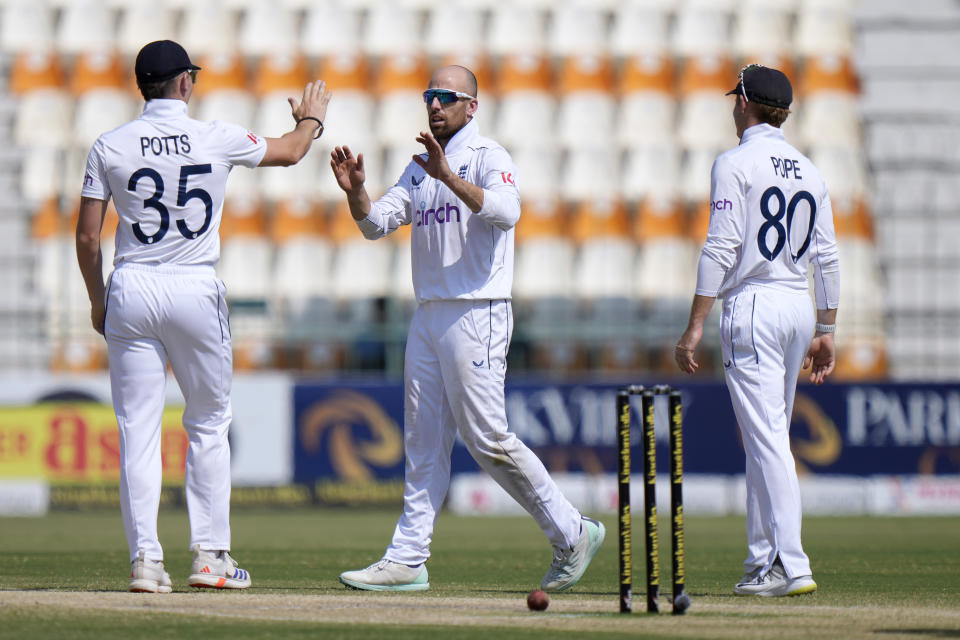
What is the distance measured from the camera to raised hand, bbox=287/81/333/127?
6.18 m

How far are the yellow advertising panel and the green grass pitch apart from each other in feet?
10.4

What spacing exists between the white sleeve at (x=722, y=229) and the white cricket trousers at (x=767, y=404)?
200 mm

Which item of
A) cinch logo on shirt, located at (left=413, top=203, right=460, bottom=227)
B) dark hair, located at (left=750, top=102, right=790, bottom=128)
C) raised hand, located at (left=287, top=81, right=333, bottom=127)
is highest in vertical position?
raised hand, located at (left=287, top=81, right=333, bottom=127)

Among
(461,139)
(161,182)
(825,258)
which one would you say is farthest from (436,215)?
(825,258)

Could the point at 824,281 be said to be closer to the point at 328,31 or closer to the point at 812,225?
the point at 812,225

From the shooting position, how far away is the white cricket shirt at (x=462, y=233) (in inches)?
237

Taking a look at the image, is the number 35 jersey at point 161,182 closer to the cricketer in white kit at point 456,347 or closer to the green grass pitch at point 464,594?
the cricketer in white kit at point 456,347

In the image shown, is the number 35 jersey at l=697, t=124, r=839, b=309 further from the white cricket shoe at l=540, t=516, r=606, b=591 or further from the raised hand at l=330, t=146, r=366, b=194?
the raised hand at l=330, t=146, r=366, b=194

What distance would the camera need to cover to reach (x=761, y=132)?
20.3 ft

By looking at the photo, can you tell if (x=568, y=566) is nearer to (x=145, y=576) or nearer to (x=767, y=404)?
(x=767, y=404)

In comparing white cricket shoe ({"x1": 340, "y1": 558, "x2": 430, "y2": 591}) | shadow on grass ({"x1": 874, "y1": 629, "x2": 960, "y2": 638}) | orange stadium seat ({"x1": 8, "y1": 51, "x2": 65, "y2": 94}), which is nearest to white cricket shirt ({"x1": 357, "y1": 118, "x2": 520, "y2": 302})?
white cricket shoe ({"x1": 340, "y1": 558, "x2": 430, "y2": 591})

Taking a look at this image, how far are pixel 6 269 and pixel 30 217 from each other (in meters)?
0.90

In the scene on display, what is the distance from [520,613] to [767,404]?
1508 mm

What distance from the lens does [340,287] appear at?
1669 centimetres
